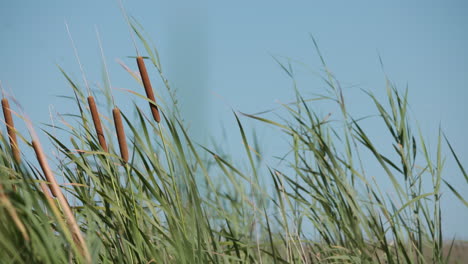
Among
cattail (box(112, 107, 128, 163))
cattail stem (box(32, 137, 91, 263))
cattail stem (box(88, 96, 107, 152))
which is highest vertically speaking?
cattail stem (box(88, 96, 107, 152))

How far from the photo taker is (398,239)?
1871 mm

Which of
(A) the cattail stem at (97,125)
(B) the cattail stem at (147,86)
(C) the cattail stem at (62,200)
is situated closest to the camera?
(C) the cattail stem at (62,200)

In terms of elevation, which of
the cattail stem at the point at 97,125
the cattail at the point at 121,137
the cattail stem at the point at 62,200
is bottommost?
the cattail stem at the point at 62,200

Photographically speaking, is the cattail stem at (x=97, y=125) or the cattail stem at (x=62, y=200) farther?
the cattail stem at (x=97, y=125)

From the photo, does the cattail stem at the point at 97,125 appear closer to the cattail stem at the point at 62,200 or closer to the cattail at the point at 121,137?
the cattail at the point at 121,137

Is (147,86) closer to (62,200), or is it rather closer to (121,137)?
(121,137)

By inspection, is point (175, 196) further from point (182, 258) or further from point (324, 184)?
point (324, 184)

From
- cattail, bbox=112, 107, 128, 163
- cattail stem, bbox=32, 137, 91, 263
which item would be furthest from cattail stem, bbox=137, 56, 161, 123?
cattail stem, bbox=32, 137, 91, 263

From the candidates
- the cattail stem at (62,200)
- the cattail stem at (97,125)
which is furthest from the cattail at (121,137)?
the cattail stem at (62,200)

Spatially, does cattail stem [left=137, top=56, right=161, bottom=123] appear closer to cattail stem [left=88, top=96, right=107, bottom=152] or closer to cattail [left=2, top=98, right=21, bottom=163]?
cattail stem [left=88, top=96, right=107, bottom=152]

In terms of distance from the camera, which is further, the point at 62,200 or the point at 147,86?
the point at 147,86

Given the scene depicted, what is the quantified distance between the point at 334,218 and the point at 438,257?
0.37m

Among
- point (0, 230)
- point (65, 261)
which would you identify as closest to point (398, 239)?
point (65, 261)

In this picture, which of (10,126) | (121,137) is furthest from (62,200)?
(10,126)
